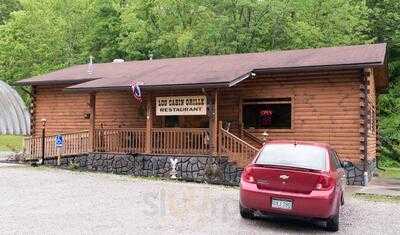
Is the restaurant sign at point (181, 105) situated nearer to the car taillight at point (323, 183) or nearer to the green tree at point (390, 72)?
the car taillight at point (323, 183)

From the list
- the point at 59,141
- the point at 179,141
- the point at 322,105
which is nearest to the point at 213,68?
the point at 179,141

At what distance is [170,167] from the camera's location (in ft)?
60.6

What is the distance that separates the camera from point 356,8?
34.9 m

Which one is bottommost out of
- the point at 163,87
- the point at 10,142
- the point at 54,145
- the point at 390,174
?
the point at 390,174

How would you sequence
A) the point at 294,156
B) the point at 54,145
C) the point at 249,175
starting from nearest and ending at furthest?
1. the point at 249,175
2. the point at 294,156
3. the point at 54,145

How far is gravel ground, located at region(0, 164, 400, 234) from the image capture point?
9.01 meters

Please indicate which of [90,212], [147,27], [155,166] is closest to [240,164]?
[155,166]

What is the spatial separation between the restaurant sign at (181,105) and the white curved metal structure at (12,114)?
22.6 metres

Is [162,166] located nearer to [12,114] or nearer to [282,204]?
[282,204]

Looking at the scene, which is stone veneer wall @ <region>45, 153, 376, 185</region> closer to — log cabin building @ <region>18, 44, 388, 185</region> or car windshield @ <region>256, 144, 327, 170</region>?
log cabin building @ <region>18, 44, 388, 185</region>

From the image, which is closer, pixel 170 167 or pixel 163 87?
pixel 163 87

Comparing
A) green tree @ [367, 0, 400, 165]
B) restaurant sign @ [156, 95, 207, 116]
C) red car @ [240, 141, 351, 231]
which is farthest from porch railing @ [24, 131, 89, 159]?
green tree @ [367, 0, 400, 165]

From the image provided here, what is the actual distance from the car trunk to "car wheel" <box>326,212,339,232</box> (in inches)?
26.9

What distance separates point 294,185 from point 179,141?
10.3m
